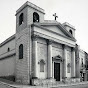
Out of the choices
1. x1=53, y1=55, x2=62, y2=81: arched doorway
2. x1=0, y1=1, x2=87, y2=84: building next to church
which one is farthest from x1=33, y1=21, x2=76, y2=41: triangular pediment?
x1=53, y1=55, x2=62, y2=81: arched doorway

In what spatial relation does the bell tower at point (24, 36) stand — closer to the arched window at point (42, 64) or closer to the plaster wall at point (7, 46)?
the arched window at point (42, 64)

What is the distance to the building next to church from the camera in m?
23.6

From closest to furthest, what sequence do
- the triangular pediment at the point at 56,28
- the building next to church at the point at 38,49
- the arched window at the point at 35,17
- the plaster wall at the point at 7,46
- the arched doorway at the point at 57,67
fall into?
the building next to church at the point at 38,49 → the arched window at the point at 35,17 → the triangular pediment at the point at 56,28 → the arched doorway at the point at 57,67 → the plaster wall at the point at 7,46

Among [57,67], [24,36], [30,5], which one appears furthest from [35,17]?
[57,67]

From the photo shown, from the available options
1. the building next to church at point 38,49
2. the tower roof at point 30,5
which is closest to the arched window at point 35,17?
the building next to church at point 38,49

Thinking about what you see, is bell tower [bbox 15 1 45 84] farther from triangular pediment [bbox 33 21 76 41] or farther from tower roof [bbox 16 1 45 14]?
triangular pediment [bbox 33 21 76 41]

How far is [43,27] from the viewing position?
25.5 meters

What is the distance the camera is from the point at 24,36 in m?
24.7

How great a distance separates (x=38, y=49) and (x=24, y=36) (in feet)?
11.0

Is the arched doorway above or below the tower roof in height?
below

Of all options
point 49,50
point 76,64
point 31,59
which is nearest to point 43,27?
point 49,50

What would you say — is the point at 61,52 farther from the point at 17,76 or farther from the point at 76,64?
the point at 17,76

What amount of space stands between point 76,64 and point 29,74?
15.5 m

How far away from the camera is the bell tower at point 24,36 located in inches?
923
